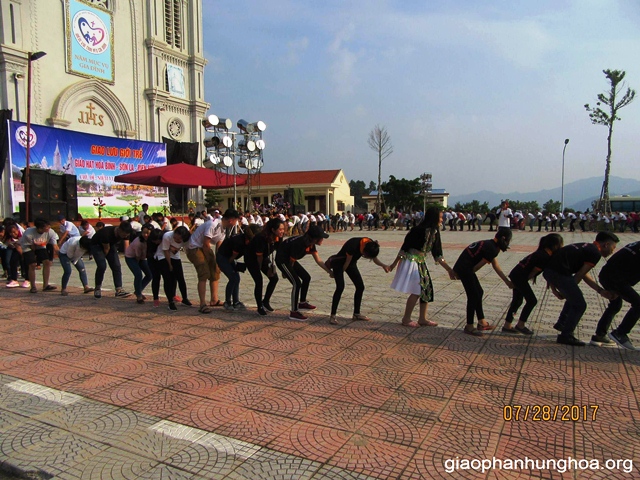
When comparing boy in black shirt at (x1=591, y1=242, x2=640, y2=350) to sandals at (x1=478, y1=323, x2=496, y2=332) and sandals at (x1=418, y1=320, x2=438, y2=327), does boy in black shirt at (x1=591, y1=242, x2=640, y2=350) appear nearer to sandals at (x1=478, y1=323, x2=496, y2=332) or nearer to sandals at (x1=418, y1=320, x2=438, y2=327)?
sandals at (x1=478, y1=323, x2=496, y2=332)

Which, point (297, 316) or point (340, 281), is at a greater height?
point (340, 281)

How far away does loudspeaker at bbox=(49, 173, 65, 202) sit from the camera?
13.9 meters

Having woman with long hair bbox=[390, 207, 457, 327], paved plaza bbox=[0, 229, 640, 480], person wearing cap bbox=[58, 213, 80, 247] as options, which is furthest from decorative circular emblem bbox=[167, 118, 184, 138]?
woman with long hair bbox=[390, 207, 457, 327]

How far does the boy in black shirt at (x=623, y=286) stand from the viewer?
191 inches

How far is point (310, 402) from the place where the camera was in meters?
3.68

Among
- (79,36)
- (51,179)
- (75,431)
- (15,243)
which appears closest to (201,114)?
(79,36)

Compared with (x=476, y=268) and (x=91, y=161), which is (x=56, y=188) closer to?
(x=91, y=161)

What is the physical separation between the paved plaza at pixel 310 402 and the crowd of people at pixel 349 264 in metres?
0.38

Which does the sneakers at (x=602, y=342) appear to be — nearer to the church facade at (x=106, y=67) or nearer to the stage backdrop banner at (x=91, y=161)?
the stage backdrop banner at (x=91, y=161)

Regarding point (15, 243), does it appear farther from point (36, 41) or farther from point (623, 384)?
point (36, 41)

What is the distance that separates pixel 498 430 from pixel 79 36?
2821 cm

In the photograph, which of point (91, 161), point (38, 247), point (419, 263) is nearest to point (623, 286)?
point (419, 263)

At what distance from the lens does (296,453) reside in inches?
115

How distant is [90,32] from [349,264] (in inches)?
1015
